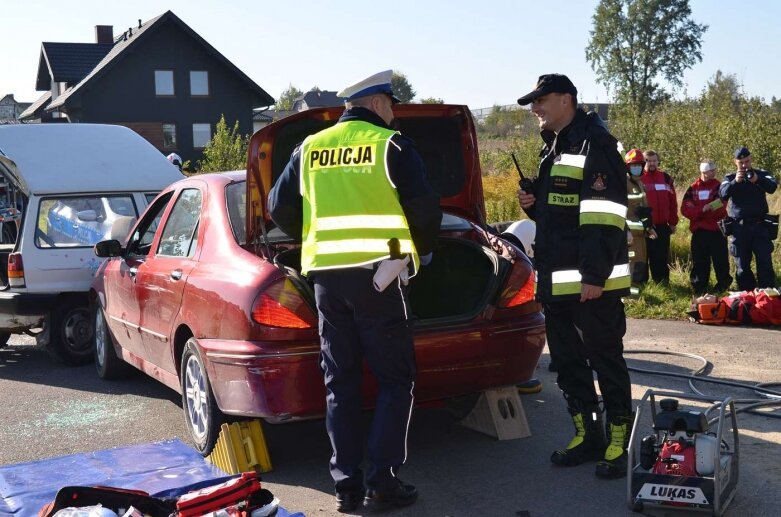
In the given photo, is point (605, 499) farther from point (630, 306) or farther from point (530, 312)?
point (630, 306)

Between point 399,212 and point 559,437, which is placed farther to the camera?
point 559,437

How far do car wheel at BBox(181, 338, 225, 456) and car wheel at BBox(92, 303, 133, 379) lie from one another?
208 centimetres

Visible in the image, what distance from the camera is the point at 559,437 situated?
603 cm

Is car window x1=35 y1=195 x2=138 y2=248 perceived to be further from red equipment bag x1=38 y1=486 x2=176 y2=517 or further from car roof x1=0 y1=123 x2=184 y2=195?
red equipment bag x1=38 y1=486 x2=176 y2=517

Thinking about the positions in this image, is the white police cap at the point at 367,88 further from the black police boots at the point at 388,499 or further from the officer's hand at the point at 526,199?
the black police boots at the point at 388,499

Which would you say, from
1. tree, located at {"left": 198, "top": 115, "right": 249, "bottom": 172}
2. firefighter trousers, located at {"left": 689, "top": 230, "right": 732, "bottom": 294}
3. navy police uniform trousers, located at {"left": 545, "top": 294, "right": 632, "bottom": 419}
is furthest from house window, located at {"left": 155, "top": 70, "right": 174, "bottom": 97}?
navy police uniform trousers, located at {"left": 545, "top": 294, "right": 632, "bottom": 419}

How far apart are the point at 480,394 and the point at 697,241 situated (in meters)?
6.80

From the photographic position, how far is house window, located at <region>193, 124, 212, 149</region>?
A: 56438mm

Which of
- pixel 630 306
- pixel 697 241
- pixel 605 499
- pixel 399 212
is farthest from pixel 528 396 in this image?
pixel 697 241

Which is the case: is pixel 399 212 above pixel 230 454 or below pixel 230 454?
above

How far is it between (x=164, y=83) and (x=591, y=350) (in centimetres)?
5327

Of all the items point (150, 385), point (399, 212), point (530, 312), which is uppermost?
point (399, 212)

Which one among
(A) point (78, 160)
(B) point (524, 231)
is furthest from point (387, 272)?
(A) point (78, 160)

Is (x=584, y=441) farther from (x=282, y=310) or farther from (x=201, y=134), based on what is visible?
(x=201, y=134)
